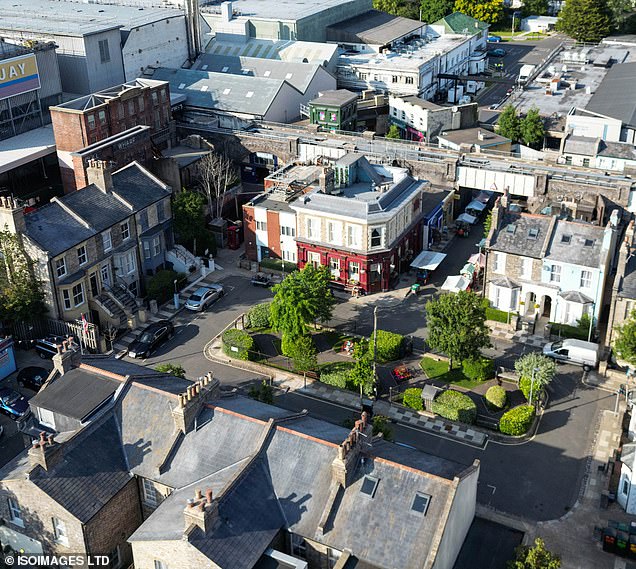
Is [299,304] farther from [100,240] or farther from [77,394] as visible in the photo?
[77,394]

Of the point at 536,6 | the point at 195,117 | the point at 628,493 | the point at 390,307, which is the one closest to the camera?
the point at 628,493

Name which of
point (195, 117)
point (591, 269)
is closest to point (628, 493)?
point (591, 269)

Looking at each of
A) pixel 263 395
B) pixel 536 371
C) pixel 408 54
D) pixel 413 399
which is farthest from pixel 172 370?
pixel 408 54

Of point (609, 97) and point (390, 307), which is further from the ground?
point (609, 97)

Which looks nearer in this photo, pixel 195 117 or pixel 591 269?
pixel 591 269

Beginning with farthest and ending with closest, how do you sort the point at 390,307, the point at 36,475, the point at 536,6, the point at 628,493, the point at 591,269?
the point at 536,6
the point at 390,307
the point at 591,269
the point at 628,493
the point at 36,475

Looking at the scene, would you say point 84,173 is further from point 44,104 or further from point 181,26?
point 181,26

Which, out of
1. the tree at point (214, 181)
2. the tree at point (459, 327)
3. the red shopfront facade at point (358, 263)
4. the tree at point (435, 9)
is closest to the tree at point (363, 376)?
the tree at point (459, 327)

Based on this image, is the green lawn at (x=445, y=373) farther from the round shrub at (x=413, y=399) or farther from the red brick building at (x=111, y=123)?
the red brick building at (x=111, y=123)
